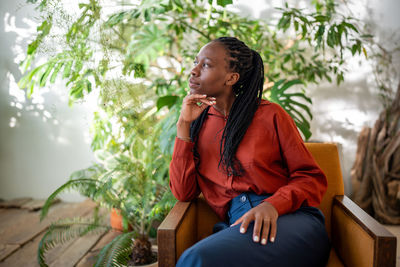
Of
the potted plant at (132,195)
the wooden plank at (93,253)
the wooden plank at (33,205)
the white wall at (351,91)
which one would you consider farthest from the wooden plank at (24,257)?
the white wall at (351,91)

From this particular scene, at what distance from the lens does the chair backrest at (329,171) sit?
1.39 meters

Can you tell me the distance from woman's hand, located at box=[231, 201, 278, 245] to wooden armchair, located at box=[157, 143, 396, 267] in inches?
8.9

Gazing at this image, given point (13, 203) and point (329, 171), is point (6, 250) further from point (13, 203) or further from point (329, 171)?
point (329, 171)

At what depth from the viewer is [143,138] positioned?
6.73ft

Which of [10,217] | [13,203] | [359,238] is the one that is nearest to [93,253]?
[10,217]

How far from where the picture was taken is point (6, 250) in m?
2.18

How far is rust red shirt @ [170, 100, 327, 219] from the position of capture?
3.87 ft

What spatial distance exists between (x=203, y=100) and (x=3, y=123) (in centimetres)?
233

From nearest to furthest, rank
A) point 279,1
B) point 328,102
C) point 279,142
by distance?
Answer: point 279,142 < point 279,1 < point 328,102

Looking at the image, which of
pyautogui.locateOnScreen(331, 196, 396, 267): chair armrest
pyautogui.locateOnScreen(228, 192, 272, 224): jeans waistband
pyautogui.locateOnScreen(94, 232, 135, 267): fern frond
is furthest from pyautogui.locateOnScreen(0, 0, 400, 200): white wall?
pyautogui.locateOnScreen(228, 192, 272, 224): jeans waistband

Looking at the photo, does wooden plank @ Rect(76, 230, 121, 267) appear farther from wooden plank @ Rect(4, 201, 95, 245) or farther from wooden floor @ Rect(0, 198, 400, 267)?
wooden plank @ Rect(4, 201, 95, 245)

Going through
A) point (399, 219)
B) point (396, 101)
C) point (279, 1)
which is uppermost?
point (279, 1)

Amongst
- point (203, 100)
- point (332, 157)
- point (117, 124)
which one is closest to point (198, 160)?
point (203, 100)

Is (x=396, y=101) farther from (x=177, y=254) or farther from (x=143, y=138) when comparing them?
(x=177, y=254)
